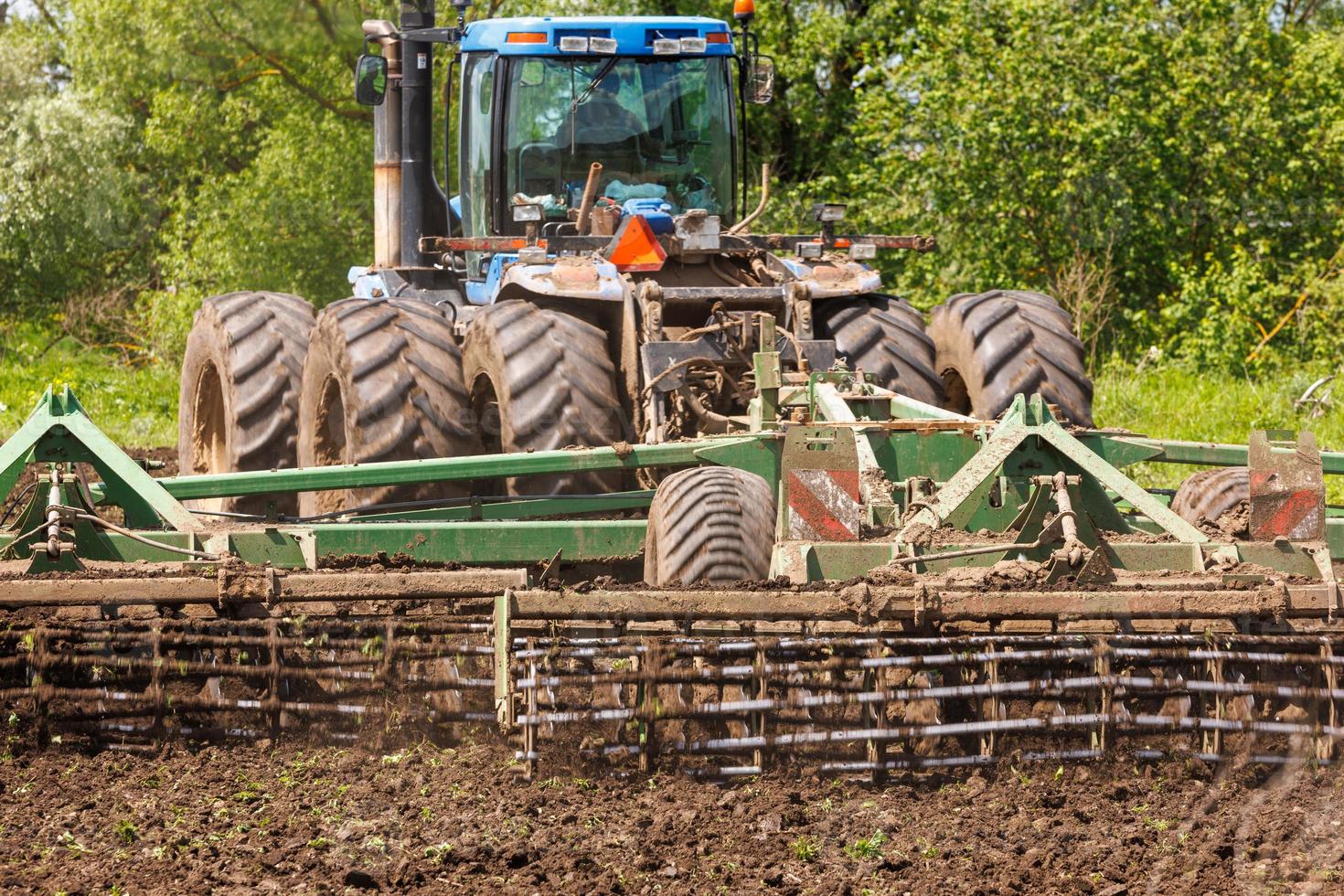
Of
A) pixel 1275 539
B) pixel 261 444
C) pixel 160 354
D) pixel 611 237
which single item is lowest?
pixel 1275 539

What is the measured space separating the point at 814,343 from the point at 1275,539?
8.48 feet

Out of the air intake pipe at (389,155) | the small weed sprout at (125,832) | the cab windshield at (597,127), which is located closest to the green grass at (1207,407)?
the cab windshield at (597,127)

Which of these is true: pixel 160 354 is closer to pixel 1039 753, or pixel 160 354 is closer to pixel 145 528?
pixel 145 528

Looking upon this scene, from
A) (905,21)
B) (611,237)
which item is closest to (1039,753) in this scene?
(611,237)

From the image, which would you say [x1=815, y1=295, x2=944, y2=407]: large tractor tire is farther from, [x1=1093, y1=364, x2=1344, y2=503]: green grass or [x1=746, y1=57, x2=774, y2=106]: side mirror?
[x1=1093, y1=364, x2=1344, y2=503]: green grass

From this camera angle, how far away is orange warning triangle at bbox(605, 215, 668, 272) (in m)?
8.34

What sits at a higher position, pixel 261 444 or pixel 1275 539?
pixel 261 444

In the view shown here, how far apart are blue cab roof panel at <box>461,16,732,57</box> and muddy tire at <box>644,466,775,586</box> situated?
11.7 ft

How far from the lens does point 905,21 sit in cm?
2241

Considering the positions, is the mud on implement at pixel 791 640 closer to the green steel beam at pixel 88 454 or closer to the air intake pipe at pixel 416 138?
the green steel beam at pixel 88 454

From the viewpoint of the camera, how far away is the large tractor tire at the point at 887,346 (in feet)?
28.1

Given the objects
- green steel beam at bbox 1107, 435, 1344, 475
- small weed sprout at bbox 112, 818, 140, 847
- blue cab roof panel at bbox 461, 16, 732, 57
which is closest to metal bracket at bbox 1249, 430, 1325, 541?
green steel beam at bbox 1107, 435, 1344, 475

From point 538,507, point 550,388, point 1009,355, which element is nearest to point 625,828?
point 538,507

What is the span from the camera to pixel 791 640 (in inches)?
207
